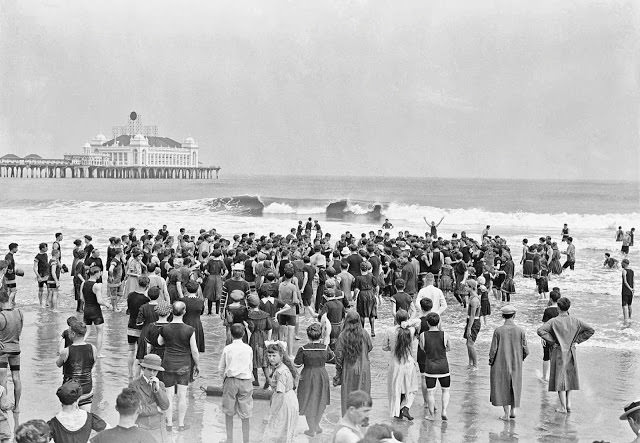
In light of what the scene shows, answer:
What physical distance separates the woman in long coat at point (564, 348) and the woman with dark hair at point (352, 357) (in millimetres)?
2105

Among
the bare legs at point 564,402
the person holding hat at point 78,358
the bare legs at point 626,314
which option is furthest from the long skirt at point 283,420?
the bare legs at point 626,314

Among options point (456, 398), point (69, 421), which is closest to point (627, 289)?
point (456, 398)

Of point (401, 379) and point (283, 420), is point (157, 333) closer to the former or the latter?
point (283, 420)

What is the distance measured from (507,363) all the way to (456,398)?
1064 mm

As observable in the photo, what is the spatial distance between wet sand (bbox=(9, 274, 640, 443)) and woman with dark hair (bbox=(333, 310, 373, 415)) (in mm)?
534

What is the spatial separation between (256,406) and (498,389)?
2.58 metres

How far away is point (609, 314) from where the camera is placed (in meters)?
14.0

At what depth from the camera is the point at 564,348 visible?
25.5ft

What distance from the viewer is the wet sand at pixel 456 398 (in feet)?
23.3

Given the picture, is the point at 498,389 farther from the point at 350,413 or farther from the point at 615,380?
the point at 350,413

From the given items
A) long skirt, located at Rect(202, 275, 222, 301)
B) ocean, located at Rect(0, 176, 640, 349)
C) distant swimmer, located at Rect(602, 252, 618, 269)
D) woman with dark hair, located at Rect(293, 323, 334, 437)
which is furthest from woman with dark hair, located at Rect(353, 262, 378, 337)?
distant swimmer, located at Rect(602, 252, 618, 269)

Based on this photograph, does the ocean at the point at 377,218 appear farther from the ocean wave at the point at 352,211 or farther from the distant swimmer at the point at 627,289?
the distant swimmer at the point at 627,289

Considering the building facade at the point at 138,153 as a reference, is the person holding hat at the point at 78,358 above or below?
below

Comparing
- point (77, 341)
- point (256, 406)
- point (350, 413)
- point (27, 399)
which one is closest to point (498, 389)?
point (256, 406)
